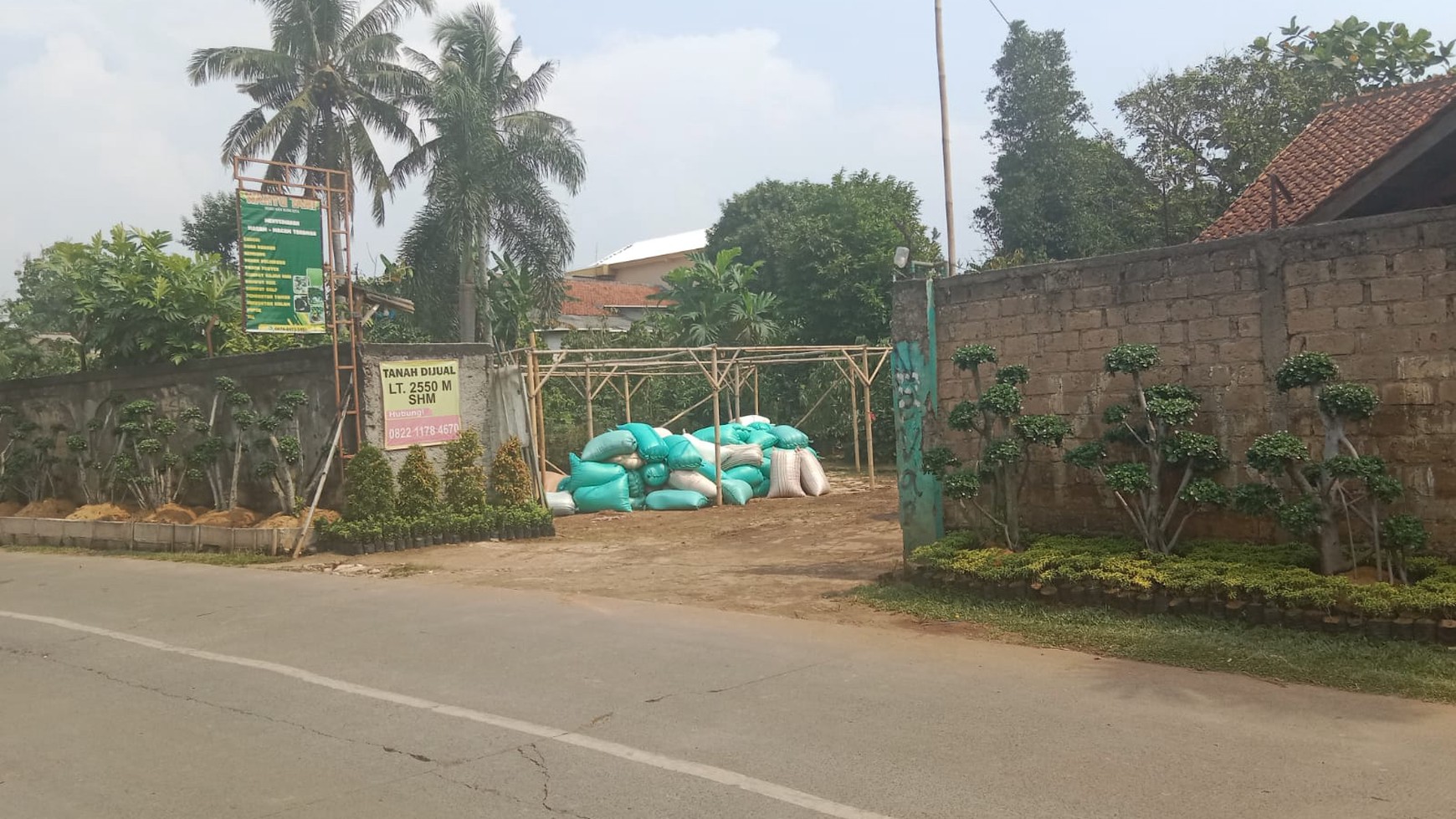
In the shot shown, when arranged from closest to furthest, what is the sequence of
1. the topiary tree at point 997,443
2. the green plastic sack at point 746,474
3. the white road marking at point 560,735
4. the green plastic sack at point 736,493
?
the white road marking at point 560,735 < the topiary tree at point 997,443 < the green plastic sack at point 736,493 < the green plastic sack at point 746,474

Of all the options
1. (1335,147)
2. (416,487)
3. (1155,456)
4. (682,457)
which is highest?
(1335,147)

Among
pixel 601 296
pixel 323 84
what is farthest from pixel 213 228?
pixel 601 296

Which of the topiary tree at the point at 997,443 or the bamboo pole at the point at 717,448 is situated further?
the bamboo pole at the point at 717,448

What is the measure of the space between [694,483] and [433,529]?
4.99m

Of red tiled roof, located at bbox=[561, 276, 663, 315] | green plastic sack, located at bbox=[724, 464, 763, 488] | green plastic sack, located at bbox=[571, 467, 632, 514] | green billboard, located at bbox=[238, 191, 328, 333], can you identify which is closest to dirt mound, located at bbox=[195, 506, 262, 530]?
green billboard, located at bbox=[238, 191, 328, 333]

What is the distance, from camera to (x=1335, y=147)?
1422 cm

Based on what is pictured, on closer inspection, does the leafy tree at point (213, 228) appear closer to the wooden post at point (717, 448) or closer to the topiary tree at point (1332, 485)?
the wooden post at point (717, 448)

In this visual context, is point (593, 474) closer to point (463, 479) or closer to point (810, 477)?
point (463, 479)

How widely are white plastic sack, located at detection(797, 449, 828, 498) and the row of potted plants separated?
561 cm

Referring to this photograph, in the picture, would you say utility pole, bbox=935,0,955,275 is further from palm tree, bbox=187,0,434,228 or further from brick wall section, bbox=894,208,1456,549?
palm tree, bbox=187,0,434,228

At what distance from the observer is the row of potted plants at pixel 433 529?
13.1 metres

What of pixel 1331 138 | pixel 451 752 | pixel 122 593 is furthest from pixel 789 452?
pixel 451 752

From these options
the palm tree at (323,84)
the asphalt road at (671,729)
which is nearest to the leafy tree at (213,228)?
the palm tree at (323,84)

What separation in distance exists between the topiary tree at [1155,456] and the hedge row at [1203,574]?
27cm
